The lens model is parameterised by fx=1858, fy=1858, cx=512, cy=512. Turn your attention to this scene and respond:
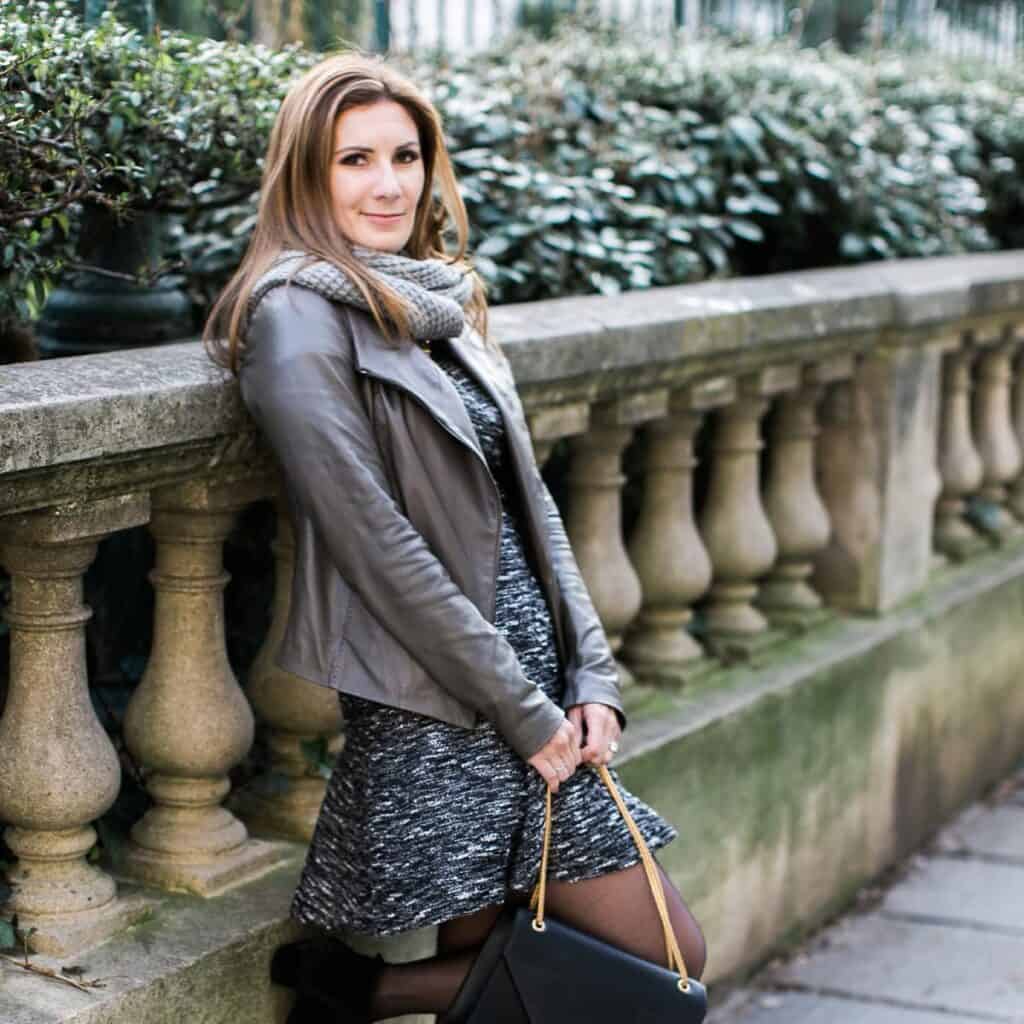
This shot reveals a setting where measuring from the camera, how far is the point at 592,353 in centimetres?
339

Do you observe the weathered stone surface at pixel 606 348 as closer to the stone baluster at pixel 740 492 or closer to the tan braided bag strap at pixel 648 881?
the stone baluster at pixel 740 492

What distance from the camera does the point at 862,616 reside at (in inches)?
186

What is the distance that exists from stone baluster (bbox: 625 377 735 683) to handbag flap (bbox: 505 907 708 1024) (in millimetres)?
1358

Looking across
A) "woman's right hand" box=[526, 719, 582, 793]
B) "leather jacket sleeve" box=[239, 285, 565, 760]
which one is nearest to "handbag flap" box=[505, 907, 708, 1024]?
"woman's right hand" box=[526, 719, 582, 793]

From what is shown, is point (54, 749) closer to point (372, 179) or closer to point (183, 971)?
point (183, 971)

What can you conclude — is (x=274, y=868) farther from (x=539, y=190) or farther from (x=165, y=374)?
(x=539, y=190)

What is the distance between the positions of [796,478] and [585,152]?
1.03 meters

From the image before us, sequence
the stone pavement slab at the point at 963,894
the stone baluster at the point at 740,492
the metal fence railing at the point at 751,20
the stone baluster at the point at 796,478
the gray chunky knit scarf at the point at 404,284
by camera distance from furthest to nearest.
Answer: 1. the metal fence railing at the point at 751,20
2. the stone pavement slab at the point at 963,894
3. the stone baluster at the point at 796,478
4. the stone baluster at the point at 740,492
5. the gray chunky knit scarf at the point at 404,284

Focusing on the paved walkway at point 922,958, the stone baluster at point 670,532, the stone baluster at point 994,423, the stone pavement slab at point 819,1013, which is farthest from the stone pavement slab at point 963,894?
the stone baluster at point 994,423

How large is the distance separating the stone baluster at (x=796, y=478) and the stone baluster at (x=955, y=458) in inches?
32.5

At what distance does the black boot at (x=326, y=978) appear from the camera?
274 cm

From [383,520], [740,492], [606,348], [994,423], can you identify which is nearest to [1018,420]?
[994,423]

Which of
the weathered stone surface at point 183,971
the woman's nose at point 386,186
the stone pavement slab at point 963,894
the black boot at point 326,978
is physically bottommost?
the stone pavement slab at point 963,894

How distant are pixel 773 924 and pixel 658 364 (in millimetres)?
1427
